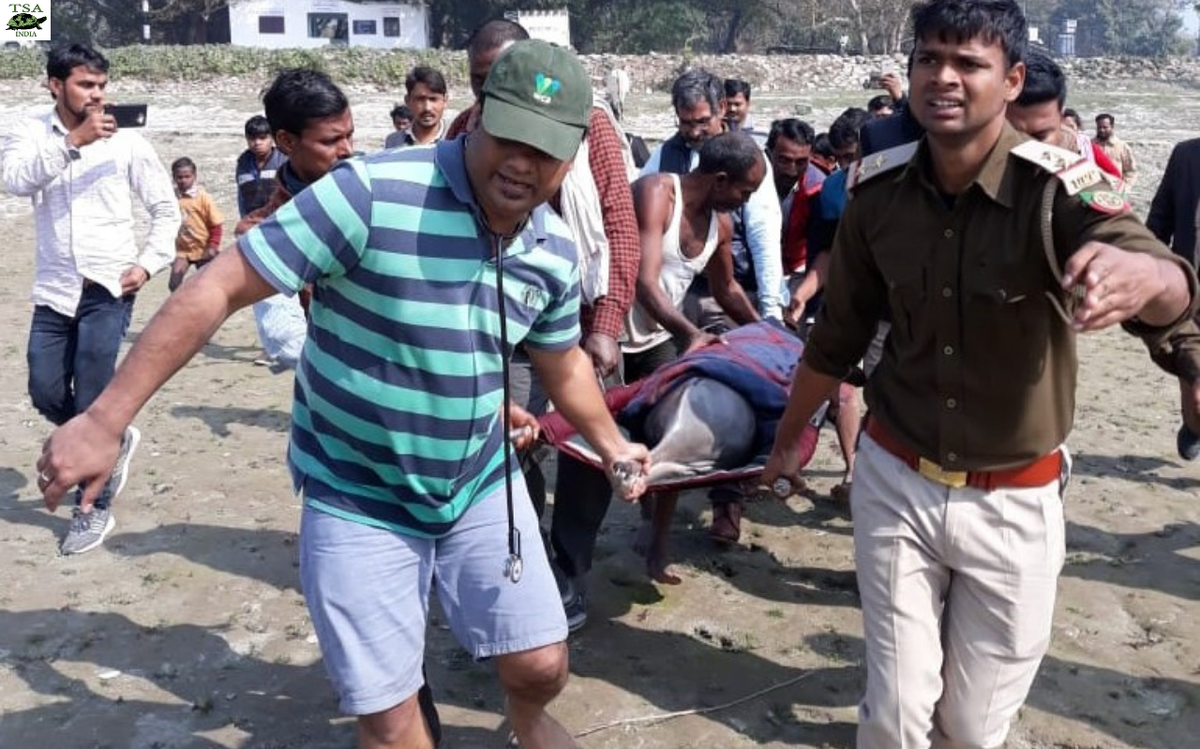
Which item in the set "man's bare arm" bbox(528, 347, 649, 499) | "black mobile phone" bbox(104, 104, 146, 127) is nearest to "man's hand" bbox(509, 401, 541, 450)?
"man's bare arm" bbox(528, 347, 649, 499)

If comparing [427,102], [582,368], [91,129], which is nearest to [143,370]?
[582,368]

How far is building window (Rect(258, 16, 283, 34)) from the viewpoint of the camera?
57438 millimetres

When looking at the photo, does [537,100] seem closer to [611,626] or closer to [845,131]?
[611,626]

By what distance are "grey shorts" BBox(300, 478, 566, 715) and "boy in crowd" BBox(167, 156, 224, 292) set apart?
845 centimetres

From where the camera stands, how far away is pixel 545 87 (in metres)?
2.80

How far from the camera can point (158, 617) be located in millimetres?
5098

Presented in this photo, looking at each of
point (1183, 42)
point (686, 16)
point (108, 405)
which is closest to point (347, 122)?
point (108, 405)

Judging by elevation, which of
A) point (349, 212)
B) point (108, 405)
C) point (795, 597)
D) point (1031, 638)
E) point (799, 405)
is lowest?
point (795, 597)

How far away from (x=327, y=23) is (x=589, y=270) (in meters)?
58.0

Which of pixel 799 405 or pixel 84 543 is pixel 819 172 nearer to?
pixel 799 405

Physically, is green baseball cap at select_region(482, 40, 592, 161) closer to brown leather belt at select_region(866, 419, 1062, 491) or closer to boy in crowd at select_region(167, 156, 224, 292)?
brown leather belt at select_region(866, 419, 1062, 491)

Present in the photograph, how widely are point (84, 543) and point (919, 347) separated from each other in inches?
162

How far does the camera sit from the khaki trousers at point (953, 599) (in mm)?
3141

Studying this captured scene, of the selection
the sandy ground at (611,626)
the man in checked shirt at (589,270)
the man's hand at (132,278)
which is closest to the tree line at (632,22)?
the sandy ground at (611,626)
